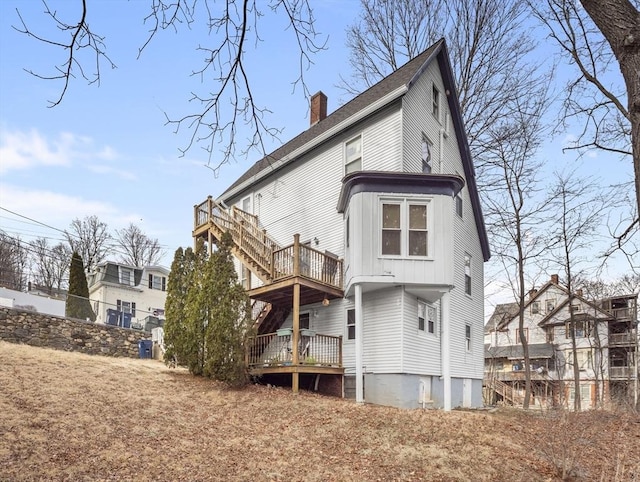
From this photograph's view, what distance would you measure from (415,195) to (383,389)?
5167 millimetres

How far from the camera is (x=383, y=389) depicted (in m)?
13.7

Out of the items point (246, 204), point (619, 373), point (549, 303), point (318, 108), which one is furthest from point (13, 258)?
point (619, 373)

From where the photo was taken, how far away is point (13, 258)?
43.8 meters

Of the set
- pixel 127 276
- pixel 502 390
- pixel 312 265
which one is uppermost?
pixel 127 276

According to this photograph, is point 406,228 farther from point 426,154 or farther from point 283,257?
point 426,154

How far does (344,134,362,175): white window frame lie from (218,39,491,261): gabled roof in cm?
49

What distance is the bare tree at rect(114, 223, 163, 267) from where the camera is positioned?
4597 cm

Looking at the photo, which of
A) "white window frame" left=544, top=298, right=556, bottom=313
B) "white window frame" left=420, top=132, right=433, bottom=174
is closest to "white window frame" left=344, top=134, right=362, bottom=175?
"white window frame" left=420, top=132, right=433, bottom=174

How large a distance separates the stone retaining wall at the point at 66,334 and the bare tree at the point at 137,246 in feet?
85.5

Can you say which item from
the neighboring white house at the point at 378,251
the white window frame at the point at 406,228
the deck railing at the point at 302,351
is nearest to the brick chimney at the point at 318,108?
the neighboring white house at the point at 378,251

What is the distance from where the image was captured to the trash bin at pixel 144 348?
21.0 meters

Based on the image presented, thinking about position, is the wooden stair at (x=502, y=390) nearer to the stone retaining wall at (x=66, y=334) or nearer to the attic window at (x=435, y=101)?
the attic window at (x=435, y=101)

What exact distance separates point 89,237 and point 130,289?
37.2 feet

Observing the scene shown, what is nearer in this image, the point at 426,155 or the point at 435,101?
the point at 426,155
